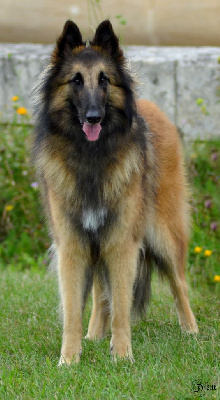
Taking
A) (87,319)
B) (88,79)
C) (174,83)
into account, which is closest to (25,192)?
(174,83)

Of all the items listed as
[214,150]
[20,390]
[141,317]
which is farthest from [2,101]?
[20,390]

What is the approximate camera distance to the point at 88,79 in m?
4.80

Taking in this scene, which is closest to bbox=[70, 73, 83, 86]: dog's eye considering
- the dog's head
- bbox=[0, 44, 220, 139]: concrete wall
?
the dog's head

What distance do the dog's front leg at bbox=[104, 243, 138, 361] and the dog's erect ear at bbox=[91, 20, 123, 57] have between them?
4.29ft

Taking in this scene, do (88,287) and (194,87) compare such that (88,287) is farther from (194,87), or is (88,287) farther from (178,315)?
(194,87)

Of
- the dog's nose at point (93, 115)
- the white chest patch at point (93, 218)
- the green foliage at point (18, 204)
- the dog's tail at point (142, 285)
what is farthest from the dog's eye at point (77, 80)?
the green foliage at point (18, 204)

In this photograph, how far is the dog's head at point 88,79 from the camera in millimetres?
4812

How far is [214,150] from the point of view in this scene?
8.70 metres

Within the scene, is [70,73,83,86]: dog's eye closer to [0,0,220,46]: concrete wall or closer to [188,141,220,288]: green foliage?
[188,141,220,288]: green foliage

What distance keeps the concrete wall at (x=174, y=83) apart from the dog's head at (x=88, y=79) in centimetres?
416

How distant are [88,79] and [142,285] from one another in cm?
186

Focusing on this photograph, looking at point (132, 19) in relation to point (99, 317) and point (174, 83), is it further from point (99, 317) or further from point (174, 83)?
point (99, 317)

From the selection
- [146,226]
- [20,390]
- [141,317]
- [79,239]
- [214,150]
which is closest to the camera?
[20,390]

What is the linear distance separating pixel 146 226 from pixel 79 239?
73 centimetres
